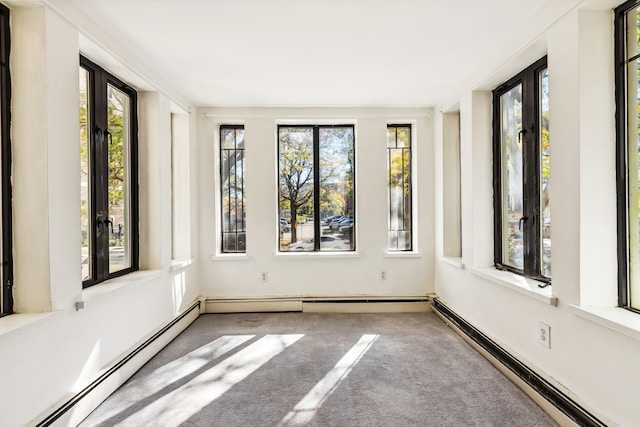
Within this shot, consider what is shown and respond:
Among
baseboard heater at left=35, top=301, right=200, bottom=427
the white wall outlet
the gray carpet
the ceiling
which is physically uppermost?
the ceiling

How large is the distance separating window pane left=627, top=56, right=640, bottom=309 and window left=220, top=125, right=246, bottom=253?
3.51 m

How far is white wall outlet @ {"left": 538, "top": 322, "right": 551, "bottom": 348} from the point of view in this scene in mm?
2143

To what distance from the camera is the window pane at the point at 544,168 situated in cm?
246

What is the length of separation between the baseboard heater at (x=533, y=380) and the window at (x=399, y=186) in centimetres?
117

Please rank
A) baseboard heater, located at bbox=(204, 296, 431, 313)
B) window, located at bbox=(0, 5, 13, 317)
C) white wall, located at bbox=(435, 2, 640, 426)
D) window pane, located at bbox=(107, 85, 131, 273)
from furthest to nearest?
baseboard heater, located at bbox=(204, 296, 431, 313) → window pane, located at bbox=(107, 85, 131, 273) → window, located at bbox=(0, 5, 13, 317) → white wall, located at bbox=(435, 2, 640, 426)

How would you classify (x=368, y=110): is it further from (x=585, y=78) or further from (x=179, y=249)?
(x=179, y=249)

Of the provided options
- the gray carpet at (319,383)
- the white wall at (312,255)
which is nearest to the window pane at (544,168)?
the gray carpet at (319,383)

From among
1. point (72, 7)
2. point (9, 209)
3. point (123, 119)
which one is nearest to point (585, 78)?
point (72, 7)

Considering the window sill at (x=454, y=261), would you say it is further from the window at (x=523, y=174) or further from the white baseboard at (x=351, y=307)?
the white baseboard at (x=351, y=307)

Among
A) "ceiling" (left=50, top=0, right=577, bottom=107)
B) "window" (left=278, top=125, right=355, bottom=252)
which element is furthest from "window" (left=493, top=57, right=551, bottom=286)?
"window" (left=278, top=125, right=355, bottom=252)

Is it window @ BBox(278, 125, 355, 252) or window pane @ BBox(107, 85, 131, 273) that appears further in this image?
window @ BBox(278, 125, 355, 252)

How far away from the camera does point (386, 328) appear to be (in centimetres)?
355

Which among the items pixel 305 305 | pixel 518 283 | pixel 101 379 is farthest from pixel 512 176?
pixel 101 379

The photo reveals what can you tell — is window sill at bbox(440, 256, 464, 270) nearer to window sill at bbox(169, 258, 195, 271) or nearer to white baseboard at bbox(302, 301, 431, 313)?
white baseboard at bbox(302, 301, 431, 313)
